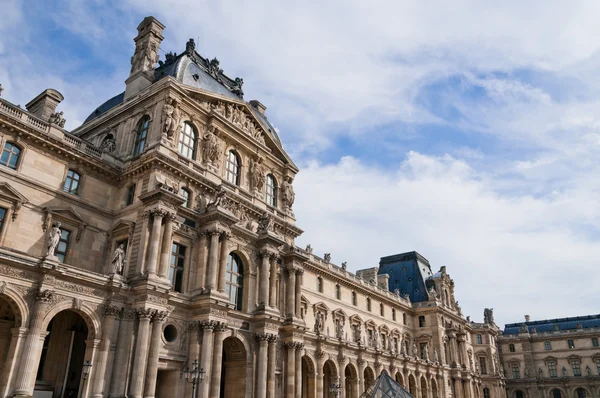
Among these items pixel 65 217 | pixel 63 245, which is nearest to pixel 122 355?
pixel 63 245

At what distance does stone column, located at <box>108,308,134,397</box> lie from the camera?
24.6 m

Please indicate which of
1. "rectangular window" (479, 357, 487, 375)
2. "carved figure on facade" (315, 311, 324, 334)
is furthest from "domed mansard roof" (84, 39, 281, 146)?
"rectangular window" (479, 357, 487, 375)

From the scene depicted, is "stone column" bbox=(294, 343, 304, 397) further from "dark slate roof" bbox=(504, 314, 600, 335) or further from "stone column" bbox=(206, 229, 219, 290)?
"dark slate roof" bbox=(504, 314, 600, 335)

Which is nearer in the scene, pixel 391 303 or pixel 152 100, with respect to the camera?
pixel 152 100

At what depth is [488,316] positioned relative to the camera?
278ft

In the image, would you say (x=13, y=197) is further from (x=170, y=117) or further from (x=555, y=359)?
(x=555, y=359)

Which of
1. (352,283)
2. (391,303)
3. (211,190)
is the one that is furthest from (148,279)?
(391,303)

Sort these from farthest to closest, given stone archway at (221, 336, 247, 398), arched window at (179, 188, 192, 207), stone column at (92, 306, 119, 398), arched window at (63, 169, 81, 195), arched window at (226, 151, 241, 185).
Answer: arched window at (226, 151, 241, 185) → stone archway at (221, 336, 247, 398) → arched window at (179, 188, 192, 207) → arched window at (63, 169, 81, 195) → stone column at (92, 306, 119, 398)

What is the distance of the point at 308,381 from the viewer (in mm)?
41938

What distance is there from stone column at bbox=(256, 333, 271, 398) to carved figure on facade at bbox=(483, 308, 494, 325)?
200 ft

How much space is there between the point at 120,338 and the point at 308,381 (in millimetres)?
20722

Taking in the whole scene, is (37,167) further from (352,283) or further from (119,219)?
(352,283)

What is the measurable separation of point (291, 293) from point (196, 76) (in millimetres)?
17082

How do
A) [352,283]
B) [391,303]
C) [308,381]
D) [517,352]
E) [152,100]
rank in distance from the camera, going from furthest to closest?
1. [517,352]
2. [391,303]
3. [352,283]
4. [308,381]
5. [152,100]
